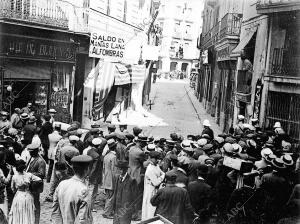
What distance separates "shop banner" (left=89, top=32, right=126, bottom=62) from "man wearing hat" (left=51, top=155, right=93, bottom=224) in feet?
36.2

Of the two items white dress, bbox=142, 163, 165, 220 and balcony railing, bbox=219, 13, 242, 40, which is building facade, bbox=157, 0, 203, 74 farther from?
white dress, bbox=142, 163, 165, 220

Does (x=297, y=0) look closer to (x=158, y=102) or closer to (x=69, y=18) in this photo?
(x=69, y=18)

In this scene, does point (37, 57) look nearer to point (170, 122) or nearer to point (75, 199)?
point (170, 122)

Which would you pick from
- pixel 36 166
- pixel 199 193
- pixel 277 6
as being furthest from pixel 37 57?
pixel 199 193

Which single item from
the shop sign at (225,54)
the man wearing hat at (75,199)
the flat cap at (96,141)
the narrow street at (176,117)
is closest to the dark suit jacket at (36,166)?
the flat cap at (96,141)

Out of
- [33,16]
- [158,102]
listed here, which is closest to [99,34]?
[33,16]

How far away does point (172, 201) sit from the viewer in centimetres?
564

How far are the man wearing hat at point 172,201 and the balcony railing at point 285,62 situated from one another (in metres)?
7.59

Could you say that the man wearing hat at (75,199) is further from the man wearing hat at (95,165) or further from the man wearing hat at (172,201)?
the man wearing hat at (95,165)

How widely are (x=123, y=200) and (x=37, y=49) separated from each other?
8.59 metres

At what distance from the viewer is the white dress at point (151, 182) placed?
695cm

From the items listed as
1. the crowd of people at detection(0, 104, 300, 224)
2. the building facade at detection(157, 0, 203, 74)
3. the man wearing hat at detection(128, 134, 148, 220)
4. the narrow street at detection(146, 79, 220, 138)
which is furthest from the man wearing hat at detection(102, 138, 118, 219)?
the building facade at detection(157, 0, 203, 74)

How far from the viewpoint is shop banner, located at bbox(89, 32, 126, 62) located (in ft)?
49.9

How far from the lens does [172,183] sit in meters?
5.75
